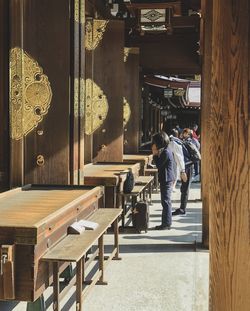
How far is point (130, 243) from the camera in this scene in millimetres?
6777

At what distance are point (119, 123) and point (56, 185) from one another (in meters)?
3.31

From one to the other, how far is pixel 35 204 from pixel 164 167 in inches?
138

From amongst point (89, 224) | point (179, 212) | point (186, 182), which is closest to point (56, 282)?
point (89, 224)

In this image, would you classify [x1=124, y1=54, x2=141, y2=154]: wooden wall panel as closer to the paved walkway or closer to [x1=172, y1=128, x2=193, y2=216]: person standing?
[x1=172, y1=128, x2=193, y2=216]: person standing

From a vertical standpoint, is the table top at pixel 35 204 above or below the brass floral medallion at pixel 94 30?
below

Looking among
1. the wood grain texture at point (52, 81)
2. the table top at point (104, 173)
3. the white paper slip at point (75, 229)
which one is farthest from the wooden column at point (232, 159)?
the table top at point (104, 173)

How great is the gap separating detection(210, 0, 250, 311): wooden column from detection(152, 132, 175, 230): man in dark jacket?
521cm

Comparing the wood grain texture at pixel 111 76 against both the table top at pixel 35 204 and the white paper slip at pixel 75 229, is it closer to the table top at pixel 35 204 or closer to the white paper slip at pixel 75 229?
the table top at pixel 35 204

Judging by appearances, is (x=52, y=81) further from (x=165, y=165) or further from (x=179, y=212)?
(x=179, y=212)

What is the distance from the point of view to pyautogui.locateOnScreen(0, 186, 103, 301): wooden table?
10.4 ft

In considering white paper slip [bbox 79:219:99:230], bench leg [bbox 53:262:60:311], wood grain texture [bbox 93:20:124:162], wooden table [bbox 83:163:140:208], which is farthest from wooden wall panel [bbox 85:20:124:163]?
bench leg [bbox 53:262:60:311]

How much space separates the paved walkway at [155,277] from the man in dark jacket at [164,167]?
262 millimetres

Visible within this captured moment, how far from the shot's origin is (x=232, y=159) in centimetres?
210

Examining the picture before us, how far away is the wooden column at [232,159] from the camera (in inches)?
81.8
